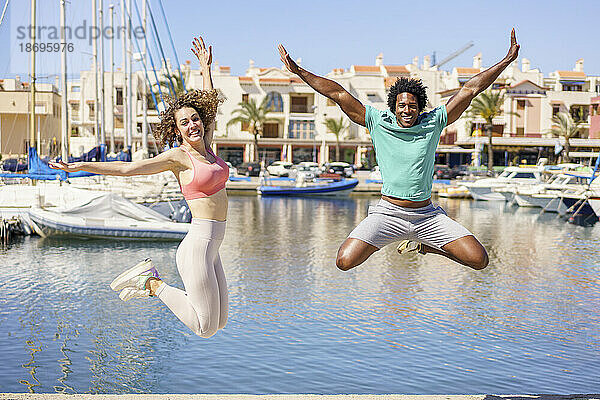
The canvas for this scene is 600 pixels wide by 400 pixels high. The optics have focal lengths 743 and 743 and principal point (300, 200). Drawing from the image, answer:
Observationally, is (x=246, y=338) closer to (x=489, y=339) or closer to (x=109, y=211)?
(x=489, y=339)

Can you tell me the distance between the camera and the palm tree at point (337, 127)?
81.6 meters

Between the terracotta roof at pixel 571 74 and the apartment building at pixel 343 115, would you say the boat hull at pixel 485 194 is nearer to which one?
the apartment building at pixel 343 115

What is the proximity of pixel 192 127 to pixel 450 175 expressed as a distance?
195 feet

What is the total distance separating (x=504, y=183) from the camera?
1693 inches

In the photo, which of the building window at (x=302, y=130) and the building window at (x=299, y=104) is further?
the building window at (x=299, y=104)

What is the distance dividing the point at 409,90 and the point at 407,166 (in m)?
0.72

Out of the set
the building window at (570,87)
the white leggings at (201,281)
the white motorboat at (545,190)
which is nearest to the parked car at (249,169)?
the white motorboat at (545,190)

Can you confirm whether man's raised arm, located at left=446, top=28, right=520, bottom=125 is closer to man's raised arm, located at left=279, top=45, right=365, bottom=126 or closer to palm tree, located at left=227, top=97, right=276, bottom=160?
man's raised arm, located at left=279, top=45, right=365, bottom=126

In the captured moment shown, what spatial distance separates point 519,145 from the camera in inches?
2948

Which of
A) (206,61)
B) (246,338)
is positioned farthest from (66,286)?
(206,61)

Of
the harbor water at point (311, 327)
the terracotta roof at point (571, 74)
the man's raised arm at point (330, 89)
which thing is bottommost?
the harbor water at point (311, 327)

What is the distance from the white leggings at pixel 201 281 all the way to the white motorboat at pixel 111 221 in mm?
17018

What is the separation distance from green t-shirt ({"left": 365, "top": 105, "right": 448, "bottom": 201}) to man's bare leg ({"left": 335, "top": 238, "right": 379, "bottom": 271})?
21.8 inches

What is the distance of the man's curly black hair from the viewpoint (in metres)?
6.84
